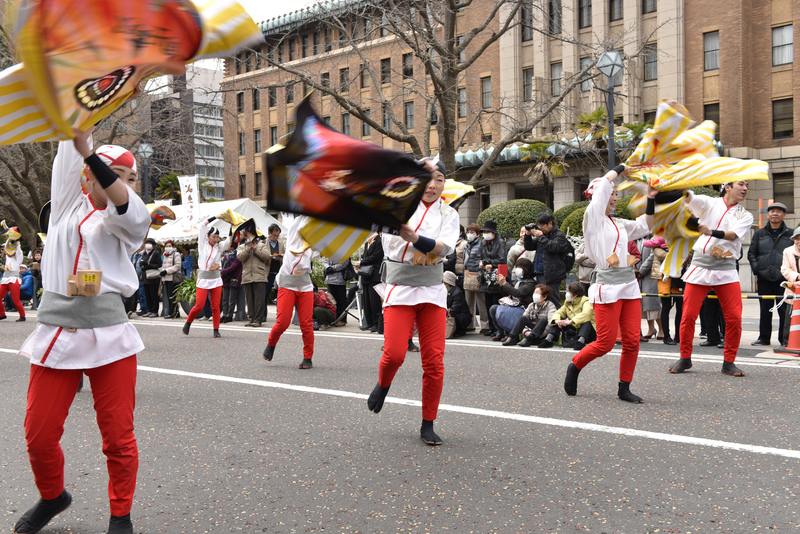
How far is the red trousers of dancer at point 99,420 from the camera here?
361 centimetres

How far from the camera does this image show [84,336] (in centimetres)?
366

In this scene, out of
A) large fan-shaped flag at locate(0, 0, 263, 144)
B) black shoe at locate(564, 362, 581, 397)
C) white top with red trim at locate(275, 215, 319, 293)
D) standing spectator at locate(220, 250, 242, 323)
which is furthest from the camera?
standing spectator at locate(220, 250, 242, 323)

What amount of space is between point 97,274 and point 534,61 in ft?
117

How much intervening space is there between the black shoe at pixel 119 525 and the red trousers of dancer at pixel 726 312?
6.18 metres

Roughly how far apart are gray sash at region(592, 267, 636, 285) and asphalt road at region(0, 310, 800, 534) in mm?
1068

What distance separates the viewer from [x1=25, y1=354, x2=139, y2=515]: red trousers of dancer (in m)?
3.61

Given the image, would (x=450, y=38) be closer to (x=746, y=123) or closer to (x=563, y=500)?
(x=563, y=500)

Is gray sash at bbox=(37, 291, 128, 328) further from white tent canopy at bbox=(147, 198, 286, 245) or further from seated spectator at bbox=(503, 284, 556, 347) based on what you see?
white tent canopy at bbox=(147, 198, 286, 245)

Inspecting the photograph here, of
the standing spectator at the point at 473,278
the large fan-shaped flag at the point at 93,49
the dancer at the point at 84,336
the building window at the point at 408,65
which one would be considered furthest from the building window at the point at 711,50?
the large fan-shaped flag at the point at 93,49

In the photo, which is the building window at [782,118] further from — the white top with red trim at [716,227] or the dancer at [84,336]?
the dancer at [84,336]

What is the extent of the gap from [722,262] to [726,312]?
53 centimetres

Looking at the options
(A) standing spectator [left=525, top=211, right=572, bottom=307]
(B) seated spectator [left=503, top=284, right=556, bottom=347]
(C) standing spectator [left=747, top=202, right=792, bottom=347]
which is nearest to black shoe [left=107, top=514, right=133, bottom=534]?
(B) seated spectator [left=503, top=284, right=556, bottom=347]

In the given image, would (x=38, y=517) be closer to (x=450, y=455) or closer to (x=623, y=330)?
(x=450, y=455)

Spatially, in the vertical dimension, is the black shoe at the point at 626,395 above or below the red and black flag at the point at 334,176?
below
